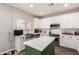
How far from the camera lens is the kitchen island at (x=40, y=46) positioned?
1.03 m

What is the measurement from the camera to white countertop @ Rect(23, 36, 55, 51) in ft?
3.53

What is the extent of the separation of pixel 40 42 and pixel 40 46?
0.30 ft

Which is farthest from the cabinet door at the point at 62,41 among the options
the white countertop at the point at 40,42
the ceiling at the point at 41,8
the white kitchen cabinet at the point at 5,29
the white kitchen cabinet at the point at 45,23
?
the white kitchen cabinet at the point at 5,29

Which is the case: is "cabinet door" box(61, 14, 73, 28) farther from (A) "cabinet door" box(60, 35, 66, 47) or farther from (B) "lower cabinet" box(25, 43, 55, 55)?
(B) "lower cabinet" box(25, 43, 55, 55)

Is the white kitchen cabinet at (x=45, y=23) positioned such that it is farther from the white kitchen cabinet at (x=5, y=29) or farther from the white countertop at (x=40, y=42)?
the white kitchen cabinet at (x=5, y=29)

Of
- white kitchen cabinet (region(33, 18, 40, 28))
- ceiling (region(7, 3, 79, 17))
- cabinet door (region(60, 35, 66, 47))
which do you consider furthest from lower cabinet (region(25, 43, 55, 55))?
ceiling (region(7, 3, 79, 17))

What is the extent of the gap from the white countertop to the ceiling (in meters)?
0.39

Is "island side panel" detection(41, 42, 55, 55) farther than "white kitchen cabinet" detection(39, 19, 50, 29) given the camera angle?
No

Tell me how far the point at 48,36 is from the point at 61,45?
30 centimetres

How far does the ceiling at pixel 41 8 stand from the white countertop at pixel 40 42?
39 centimetres

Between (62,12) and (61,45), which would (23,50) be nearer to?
(61,45)

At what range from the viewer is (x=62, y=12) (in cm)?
117

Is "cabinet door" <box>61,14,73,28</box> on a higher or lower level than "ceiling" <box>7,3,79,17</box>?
lower

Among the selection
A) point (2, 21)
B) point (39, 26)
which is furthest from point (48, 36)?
point (2, 21)
